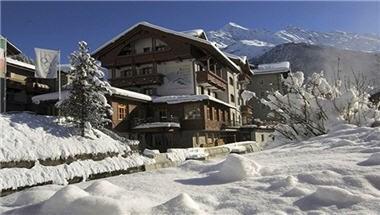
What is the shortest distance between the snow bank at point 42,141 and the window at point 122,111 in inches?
368

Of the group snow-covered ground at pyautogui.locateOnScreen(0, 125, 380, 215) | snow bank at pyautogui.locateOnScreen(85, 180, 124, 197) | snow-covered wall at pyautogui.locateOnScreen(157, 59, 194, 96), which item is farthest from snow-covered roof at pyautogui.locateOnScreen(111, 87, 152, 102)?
snow bank at pyautogui.locateOnScreen(85, 180, 124, 197)

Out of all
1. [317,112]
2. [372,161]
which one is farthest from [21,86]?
[372,161]

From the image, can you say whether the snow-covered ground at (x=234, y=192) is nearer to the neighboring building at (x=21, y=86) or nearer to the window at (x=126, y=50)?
the neighboring building at (x=21, y=86)

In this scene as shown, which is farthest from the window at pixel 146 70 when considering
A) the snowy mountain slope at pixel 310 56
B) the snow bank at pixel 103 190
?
the snowy mountain slope at pixel 310 56

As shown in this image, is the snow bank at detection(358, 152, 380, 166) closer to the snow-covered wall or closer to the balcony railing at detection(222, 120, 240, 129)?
the snow-covered wall

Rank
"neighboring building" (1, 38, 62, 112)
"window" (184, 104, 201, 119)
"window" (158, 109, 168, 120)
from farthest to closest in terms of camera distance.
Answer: "window" (158, 109, 168, 120) < "window" (184, 104, 201, 119) < "neighboring building" (1, 38, 62, 112)

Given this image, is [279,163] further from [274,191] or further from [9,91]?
[9,91]

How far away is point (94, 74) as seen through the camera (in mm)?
18984

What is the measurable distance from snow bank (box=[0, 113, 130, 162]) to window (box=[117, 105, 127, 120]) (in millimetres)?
9336

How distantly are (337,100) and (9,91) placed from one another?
25.1m

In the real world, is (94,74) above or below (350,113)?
above

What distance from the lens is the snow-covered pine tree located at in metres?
17.7

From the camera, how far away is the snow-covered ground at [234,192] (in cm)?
380

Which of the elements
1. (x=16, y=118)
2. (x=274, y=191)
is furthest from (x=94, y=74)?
(x=274, y=191)
